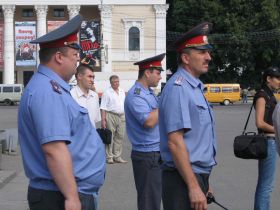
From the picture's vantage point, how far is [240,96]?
211 ft

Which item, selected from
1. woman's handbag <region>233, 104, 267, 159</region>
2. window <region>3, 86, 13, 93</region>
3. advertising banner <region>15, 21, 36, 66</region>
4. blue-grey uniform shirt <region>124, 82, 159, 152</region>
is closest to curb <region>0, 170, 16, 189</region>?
blue-grey uniform shirt <region>124, 82, 159, 152</region>

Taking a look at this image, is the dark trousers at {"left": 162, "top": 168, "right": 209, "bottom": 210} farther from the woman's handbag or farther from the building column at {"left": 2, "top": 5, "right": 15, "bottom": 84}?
the building column at {"left": 2, "top": 5, "right": 15, "bottom": 84}

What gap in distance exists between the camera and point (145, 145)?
21.5 ft

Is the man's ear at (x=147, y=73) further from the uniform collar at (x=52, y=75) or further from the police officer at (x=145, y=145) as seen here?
the uniform collar at (x=52, y=75)

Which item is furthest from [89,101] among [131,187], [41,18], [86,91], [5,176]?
[41,18]

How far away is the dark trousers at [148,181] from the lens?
648cm

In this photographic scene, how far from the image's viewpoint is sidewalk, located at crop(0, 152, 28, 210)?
873 centimetres

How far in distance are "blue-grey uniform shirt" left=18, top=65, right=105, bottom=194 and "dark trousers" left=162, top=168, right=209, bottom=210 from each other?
721mm

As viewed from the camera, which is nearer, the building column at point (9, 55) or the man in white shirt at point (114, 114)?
the man in white shirt at point (114, 114)

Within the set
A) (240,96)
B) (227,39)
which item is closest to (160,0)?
(227,39)

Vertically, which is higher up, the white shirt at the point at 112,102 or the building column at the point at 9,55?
the building column at the point at 9,55

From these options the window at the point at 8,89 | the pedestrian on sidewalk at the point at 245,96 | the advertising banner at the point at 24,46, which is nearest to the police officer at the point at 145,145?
the window at the point at 8,89

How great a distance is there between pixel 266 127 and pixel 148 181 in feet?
4.80

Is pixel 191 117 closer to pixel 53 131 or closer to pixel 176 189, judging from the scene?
pixel 176 189
